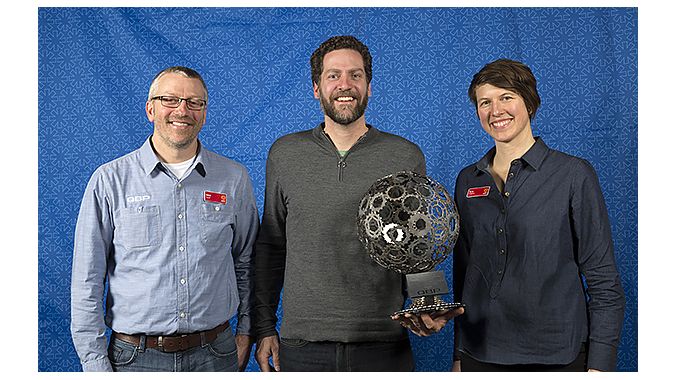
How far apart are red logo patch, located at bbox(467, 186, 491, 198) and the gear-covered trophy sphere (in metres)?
0.27

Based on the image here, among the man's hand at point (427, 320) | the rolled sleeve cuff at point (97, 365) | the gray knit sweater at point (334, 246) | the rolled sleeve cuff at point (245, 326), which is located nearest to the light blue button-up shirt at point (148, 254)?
the rolled sleeve cuff at point (97, 365)

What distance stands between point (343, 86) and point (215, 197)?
24.2 inches

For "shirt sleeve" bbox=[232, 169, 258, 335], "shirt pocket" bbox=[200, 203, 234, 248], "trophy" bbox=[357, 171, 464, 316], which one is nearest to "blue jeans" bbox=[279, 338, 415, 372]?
"shirt sleeve" bbox=[232, 169, 258, 335]

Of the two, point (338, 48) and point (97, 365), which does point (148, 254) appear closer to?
point (97, 365)

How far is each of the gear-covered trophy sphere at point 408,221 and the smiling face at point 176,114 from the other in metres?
0.70

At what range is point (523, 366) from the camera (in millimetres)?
2195

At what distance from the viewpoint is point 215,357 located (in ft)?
7.44

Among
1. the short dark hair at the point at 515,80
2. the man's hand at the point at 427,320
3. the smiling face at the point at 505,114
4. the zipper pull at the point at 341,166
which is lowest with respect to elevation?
the man's hand at the point at 427,320

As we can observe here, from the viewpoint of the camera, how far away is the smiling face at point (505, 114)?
2234mm

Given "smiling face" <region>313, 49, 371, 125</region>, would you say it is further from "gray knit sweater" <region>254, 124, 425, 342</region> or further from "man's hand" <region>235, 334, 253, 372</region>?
"man's hand" <region>235, 334, 253, 372</region>

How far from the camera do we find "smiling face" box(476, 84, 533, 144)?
223 centimetres

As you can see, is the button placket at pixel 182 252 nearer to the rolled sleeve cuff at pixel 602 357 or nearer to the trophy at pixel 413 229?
the trophy at pixel 413 229

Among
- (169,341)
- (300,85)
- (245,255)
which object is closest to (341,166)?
(245,255)

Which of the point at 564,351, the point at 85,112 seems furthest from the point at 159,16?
the point at 564,351
